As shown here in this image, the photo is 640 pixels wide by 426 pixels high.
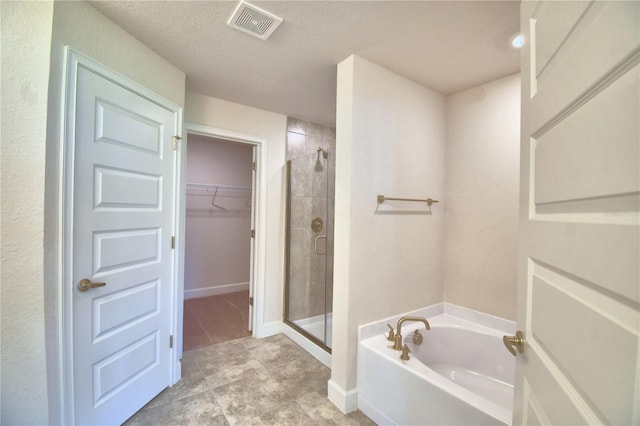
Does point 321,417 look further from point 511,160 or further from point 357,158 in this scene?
point 511,160

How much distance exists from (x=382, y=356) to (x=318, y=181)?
179 cm

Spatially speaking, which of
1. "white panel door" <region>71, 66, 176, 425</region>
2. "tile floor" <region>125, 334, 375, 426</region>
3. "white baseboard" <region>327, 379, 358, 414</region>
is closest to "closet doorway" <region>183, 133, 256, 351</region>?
"tile floor" <region>125, 334, 375, 426</region>

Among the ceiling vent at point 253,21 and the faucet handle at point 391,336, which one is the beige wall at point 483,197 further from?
the ceiling vent at point 253,21

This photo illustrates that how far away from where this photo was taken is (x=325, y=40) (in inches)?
66.2

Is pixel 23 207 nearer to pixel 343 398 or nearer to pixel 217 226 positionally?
pixel 343 398

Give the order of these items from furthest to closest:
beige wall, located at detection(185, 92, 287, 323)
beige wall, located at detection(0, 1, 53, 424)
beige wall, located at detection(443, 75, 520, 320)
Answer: beige wall, located at detection(185, 92, 287, 323), beige wall, located at detection(443, 75, 520, 320), beige wall, located at detection(0, 1, 53, 424)

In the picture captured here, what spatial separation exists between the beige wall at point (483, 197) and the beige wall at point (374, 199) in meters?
0.25

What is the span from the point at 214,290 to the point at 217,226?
1.01 meters

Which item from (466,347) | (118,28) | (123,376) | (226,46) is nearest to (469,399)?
(466,347)

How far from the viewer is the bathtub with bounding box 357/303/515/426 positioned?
138 cm

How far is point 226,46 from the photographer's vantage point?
1772 mm

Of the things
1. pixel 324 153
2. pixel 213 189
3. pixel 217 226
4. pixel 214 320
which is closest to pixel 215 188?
pixel 213 189

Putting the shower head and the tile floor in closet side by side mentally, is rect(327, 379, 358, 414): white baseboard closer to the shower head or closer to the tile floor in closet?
the tile floor in closet

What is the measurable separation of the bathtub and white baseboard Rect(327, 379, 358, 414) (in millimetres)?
45
